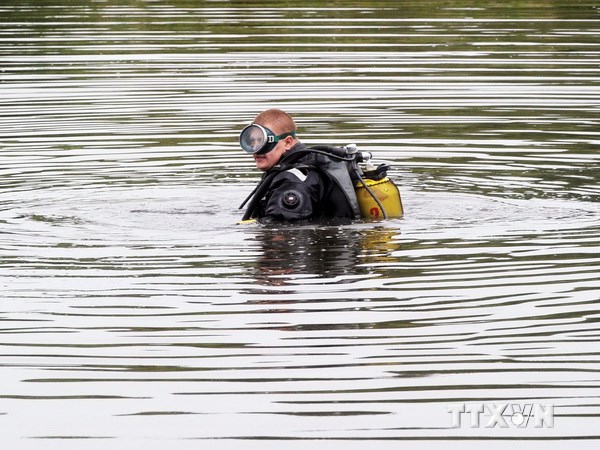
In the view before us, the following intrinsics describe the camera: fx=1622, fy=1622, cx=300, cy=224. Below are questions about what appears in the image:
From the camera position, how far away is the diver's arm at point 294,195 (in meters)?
9.92

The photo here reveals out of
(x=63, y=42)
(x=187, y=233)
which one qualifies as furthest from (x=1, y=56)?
(x=187, y=233)

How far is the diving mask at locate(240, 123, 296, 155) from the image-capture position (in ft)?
32.8

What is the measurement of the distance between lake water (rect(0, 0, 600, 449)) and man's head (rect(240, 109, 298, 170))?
0.44 metres

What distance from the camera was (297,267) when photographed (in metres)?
9.13

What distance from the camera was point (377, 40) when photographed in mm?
23062

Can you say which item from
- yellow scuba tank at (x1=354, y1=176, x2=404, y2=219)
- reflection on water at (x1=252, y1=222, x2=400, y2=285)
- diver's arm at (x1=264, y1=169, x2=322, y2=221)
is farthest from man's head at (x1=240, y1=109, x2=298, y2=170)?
yellow scuba tank at (x1=354, y1=176, x2=404, y2=219)

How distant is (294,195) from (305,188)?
86mm

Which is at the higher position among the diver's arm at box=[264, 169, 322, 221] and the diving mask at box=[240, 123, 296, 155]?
the diving mask at box=[240, 123, 296, 155]

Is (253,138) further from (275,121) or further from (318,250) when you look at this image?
(318,250)

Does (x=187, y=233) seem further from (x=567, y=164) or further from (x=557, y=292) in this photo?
(x=567, y=164)

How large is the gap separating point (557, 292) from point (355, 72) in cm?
1194

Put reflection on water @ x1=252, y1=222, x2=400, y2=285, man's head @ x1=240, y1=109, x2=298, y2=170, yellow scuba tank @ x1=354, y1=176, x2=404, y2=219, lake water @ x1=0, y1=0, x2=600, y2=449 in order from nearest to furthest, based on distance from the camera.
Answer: lake water @ x1=0, y1=0, x2=600, y2=449
reflection on water @ x1=252, y1=222, x2=400, y2=285
man's head @ x1=240, y1=109, x2=298, y2=170
yellow scuba tank @ x1=354, y1=176, x2=404, y2=219

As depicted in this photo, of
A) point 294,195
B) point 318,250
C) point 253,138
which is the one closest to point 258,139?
point 253,138

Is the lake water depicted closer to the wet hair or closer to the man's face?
the man's face
